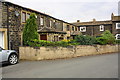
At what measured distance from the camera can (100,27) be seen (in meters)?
34.7

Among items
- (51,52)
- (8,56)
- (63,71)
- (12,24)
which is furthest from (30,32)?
(63,71)

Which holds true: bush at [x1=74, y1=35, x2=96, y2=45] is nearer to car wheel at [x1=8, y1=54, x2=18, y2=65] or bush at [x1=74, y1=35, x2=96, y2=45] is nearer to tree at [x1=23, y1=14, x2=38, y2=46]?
tree at [x1=23, y1=14, x2=38, y2=46]

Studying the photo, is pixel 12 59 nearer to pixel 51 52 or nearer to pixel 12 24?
pixel 51 52

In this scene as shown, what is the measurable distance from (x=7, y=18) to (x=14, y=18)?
94 cm

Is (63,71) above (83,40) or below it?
below

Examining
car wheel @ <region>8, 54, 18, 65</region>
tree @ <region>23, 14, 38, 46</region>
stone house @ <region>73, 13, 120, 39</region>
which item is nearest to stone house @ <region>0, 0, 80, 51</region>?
tree @ <region>23, 14, 38, 46</region>

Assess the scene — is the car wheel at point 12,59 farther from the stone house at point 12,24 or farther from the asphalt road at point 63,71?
the stone house at point 12,24

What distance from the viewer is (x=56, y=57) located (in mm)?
12734

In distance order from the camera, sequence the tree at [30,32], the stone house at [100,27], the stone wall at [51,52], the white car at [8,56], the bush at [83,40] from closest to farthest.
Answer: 1. the white car at [8,56]
2. the stone wall at [51,52]
3. the tree at [30,32]
4. the bush at [83,40]
5. the stone house at [100,27]

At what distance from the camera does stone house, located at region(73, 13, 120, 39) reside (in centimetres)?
3241

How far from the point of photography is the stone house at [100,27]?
1276 inches

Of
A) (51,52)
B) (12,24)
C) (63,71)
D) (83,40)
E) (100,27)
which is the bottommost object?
(63,71)

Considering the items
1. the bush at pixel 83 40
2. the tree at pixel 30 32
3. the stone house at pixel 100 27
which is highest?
the stone house at pixel 100 27

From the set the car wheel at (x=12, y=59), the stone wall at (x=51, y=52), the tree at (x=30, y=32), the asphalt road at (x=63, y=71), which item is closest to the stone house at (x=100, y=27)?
the stone wall at (x=51, y=52)
